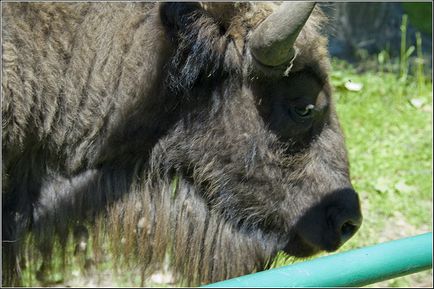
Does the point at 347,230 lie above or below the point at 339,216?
below

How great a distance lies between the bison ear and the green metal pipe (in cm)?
156

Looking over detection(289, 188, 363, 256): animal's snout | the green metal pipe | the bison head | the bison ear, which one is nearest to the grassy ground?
the bison head

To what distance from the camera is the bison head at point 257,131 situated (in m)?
3.72

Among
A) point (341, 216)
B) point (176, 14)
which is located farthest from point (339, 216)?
point (176, 14)

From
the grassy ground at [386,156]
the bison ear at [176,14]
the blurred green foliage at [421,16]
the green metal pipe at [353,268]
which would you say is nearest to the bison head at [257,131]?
the bison ear at [176,14]

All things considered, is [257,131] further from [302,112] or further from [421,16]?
[421,16]

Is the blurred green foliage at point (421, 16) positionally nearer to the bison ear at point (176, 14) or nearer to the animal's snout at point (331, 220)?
the animal's snout at point (331, 220)

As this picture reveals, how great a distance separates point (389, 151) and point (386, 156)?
0.11 metres

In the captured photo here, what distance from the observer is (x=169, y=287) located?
5.28 metres

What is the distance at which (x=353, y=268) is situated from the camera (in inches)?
93.4

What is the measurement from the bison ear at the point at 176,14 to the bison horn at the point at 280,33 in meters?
0.28

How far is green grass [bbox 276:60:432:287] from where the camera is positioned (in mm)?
5738

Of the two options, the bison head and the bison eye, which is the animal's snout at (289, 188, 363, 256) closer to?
the bison head

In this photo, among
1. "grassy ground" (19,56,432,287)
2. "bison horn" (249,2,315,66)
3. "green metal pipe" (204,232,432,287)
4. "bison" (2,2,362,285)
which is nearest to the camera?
"green metal pipe" (204,232,432,287)
